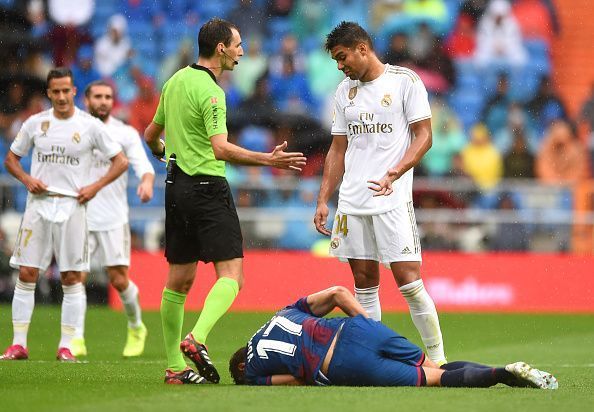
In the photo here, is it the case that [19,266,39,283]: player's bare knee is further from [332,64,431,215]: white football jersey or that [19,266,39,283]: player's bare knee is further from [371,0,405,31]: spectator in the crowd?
[371,0,405,31]: spectator in the crowd

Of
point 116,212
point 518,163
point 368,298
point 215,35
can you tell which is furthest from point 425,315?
point 518,163

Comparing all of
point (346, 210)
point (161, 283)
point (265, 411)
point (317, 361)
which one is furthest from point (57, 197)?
point (161, 283)

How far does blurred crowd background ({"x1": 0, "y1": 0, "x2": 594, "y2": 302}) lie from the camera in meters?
18.8

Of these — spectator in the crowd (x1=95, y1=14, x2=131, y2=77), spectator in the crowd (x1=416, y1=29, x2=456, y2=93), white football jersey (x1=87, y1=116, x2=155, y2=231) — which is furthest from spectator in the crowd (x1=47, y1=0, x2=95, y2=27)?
white football jersey (x1=87, y1=116, x2=155, y2=231)

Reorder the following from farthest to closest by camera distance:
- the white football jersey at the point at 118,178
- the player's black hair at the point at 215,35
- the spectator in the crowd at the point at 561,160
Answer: the spectator in the crowd at the point at 561,160 → the white football jersey at the point at 118,178 → the player's black hair at the point at 215,35

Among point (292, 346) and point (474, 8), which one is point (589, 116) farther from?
point (292, 346)

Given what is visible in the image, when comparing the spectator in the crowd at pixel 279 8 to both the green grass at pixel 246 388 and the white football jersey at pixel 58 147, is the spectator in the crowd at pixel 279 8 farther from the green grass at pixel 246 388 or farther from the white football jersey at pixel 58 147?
the white football jersey at pixel 58 147

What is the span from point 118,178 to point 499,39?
1131 centimetres

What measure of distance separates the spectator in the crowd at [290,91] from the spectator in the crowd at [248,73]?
26 centimetres

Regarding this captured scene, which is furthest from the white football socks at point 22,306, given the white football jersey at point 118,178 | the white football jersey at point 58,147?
the white football jersey at point 118,178

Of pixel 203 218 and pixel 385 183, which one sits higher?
pixel 385 183

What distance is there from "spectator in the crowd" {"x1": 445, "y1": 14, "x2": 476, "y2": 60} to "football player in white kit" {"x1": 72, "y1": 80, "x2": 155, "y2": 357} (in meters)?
10.3

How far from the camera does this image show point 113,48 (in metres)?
20.3

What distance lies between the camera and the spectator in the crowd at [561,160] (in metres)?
19.3
